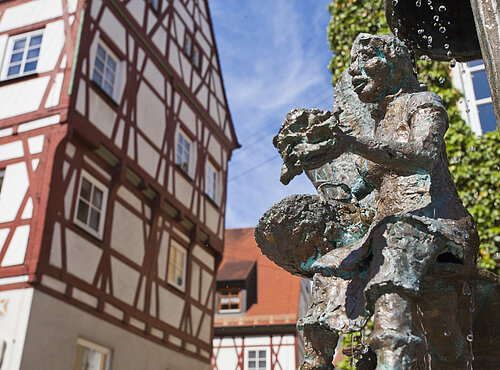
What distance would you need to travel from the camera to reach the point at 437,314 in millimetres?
1795

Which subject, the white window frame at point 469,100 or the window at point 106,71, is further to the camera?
the window at point 106,71

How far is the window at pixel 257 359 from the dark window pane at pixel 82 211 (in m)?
10.3

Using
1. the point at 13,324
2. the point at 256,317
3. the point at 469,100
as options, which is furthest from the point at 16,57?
the point at 256,317

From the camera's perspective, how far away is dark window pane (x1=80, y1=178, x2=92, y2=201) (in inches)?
415

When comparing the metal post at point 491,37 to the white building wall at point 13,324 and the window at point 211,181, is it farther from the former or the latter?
the window at point 211,181

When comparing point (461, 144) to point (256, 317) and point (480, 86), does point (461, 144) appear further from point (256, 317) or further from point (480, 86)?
point (256, 317)

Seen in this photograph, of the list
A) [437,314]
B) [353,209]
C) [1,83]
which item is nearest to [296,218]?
[353,209]

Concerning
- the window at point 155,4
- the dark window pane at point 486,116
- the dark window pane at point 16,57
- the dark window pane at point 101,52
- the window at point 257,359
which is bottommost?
the window at point 257,359

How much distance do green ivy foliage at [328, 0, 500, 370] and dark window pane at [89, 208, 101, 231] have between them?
542cm

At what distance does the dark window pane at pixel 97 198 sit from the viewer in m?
10.8

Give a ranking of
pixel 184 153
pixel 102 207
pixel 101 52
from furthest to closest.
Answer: pixel 184 153
pixel 101 52
pixel 102 207

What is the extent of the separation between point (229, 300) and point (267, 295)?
1.44m

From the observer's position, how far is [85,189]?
34.8ft

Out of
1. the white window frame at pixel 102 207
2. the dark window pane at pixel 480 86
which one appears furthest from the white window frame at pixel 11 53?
the dark window pane at pixel 480 86
